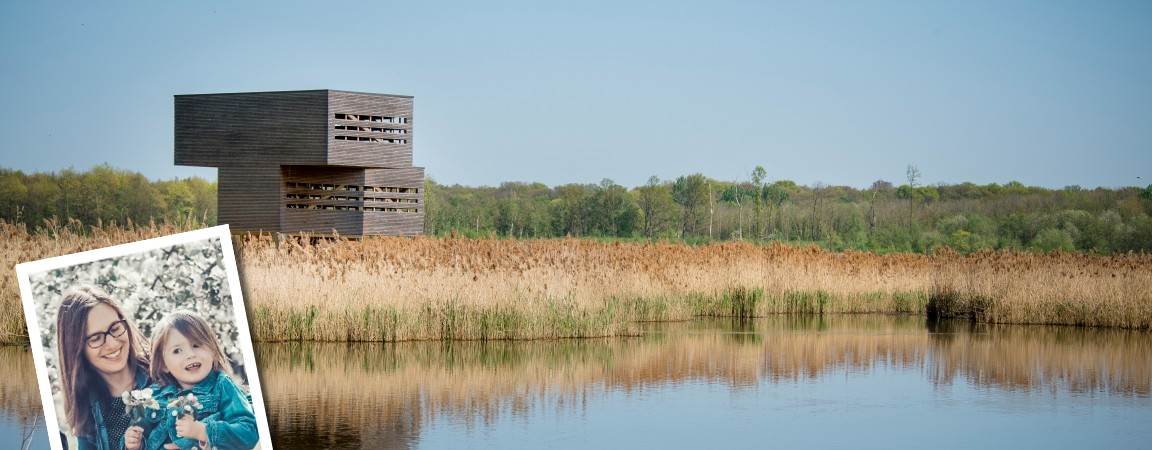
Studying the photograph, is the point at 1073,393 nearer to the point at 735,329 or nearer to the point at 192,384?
the point at 735,329

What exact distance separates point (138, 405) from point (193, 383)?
8.1 inches

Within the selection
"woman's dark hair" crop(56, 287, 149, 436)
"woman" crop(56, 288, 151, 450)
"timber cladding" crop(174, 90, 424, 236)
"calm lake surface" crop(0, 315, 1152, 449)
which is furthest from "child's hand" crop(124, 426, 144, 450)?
"timber cladding" crop(174, 90, 424, 236)

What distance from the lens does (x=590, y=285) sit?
1741 cm

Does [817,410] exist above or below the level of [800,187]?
below

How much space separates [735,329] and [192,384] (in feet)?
51.5

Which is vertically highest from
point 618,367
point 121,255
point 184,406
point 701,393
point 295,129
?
point 295,129

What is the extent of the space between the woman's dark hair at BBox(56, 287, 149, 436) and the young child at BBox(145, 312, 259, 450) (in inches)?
3.5

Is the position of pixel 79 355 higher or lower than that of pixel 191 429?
higher

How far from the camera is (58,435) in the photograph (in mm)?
4434

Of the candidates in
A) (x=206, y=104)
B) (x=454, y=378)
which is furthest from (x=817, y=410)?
(x=206, y=104)

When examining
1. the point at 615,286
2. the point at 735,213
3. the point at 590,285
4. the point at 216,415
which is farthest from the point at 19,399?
the point at 735,213

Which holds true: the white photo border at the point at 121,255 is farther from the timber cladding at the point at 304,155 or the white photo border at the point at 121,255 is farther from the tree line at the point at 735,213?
the tree line at the point at 735,213

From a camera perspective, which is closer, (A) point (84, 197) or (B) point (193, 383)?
(B) point (193, 383)

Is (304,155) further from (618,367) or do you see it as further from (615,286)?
(618,367)
